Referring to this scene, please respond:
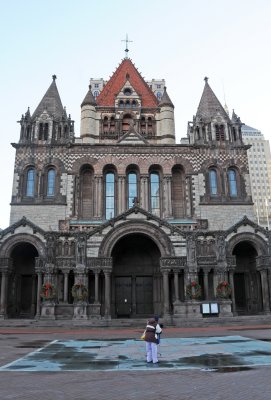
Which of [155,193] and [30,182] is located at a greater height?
[30,182]

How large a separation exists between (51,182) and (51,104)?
408 inches

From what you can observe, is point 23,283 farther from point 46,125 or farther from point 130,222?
point 46,125

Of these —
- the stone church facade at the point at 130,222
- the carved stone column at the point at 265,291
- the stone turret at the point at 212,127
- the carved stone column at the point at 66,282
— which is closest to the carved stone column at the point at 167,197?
the stone church facade at the point at 130,222

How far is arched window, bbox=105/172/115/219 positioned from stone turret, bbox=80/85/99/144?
7808 mm

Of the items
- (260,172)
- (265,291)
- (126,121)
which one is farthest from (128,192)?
(260,172)

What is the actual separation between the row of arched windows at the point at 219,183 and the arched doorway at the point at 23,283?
19.7 m

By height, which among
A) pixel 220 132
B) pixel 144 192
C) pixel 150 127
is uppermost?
pixel 150 127

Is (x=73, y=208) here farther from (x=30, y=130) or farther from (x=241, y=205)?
(x=241, y=205)

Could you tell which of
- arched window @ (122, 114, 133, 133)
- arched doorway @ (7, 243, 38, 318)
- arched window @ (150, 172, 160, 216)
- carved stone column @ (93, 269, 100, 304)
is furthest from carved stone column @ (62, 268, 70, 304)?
arched window @ (122, 114, 133, 133)

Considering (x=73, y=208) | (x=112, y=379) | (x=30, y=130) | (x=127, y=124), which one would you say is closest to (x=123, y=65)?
(x=127, y=124)

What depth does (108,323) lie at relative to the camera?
2806 centimetres

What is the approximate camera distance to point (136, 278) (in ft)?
115

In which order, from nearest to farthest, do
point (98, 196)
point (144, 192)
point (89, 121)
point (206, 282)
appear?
point (206, 282), point (98, 196), point (144, 192), point (89, 121)

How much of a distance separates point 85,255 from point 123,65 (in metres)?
39.2
